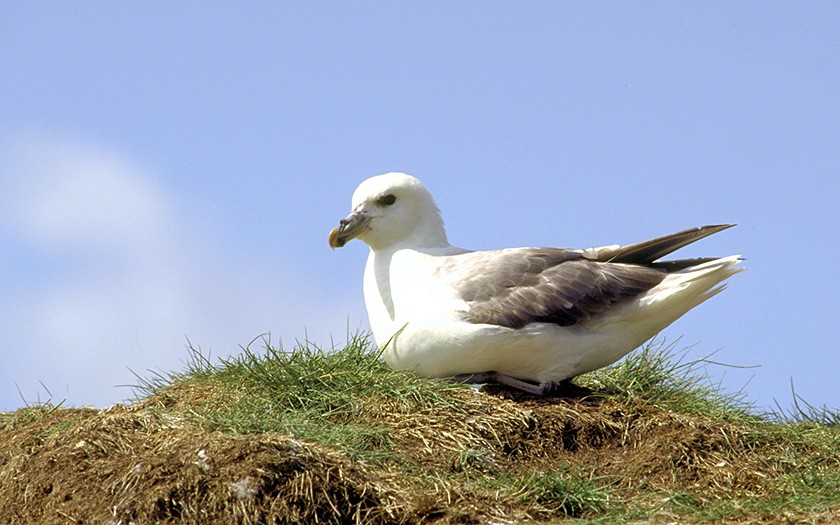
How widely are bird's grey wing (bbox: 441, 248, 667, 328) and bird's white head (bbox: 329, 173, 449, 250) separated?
0.43 m

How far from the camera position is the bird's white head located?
864 centimetres

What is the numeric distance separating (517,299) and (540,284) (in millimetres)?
224

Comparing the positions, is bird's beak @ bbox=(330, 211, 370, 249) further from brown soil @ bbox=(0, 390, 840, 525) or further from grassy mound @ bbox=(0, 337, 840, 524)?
brown soil @ bbox=(0, 390, 840, 525)

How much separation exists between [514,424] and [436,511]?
1404 millimetres

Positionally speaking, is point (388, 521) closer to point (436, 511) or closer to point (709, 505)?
A: point (436, 511)

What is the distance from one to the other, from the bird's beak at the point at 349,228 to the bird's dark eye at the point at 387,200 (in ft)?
0.49

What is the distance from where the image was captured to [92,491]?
6.54 m

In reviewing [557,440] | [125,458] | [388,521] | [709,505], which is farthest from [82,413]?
[709,505]

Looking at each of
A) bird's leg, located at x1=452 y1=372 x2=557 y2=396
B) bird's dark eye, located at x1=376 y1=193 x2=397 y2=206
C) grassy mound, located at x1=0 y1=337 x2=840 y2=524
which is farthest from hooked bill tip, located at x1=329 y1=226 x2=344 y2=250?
bird's leg, located at x1=452 y1=372 x2=557 y2=396

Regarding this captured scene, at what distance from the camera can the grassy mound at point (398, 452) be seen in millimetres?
6285

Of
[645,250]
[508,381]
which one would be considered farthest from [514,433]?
[645,250]

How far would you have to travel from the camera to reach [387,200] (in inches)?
343

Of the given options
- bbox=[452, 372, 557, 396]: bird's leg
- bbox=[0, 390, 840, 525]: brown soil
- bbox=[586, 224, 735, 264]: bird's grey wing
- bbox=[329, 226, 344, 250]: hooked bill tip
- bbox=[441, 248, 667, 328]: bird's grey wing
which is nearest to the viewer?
bbox=[0, 390, 840, 525]: brown soil

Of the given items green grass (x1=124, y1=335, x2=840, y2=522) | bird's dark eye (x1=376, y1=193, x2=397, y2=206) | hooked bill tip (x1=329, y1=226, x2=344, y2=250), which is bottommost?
green grass (x1=124, y1=335, x2=840, y2=522)
